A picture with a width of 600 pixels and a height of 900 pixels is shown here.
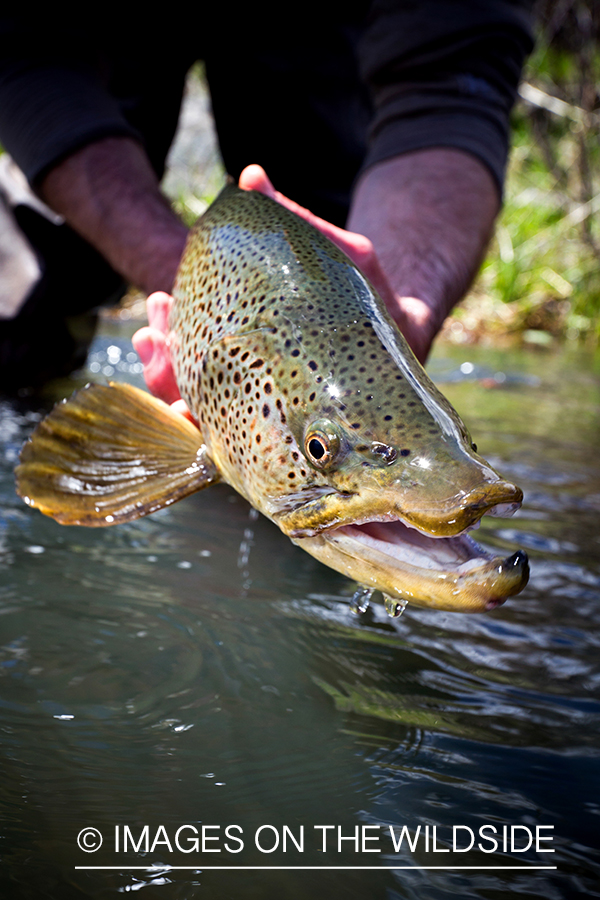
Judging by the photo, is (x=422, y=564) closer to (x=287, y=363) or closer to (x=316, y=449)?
(x=316, y=449)

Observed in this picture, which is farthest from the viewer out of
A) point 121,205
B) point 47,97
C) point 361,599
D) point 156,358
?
point 47,97

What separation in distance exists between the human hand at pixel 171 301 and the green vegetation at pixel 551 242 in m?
8.25

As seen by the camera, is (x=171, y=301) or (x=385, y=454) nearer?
(x=385, y=454)

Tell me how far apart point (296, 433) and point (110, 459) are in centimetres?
70

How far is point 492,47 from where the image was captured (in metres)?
→ 3.75

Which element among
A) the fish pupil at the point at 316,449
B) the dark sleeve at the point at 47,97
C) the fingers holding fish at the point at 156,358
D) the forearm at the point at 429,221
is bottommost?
the fish pupil at the point at 316,449

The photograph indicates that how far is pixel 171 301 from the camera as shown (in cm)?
246

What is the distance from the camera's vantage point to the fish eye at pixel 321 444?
1566mm

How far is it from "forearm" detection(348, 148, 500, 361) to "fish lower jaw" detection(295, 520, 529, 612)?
51.9 inches

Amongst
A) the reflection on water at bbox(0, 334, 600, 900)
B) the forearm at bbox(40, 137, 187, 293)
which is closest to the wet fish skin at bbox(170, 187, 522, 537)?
the reflection on water at bbox(0, 334, 600, 900)

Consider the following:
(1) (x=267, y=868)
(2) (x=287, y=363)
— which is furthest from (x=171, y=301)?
(1) (x=267, y=868)

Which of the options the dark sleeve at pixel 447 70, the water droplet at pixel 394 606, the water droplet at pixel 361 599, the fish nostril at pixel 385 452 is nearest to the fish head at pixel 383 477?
the fish nostril at pixel 385 452

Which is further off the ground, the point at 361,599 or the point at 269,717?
the point at 361,599

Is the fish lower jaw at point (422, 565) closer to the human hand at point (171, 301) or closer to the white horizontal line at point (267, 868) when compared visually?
the white horizontal line at point (267, 868)
